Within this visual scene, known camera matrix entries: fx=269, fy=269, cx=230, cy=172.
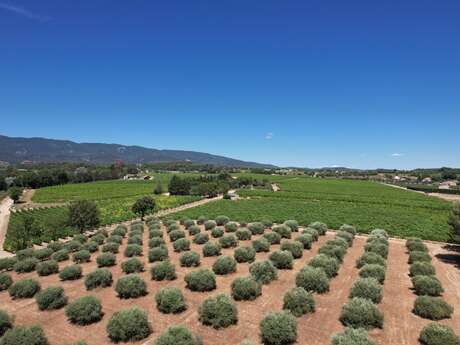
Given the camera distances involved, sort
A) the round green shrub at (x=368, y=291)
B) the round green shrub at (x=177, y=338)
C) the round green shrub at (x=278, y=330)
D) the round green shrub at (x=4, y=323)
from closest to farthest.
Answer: the round green shrub at (x=177, y=338) < the round green shrub at (x=278, y=330) < the round green shrub at (x=4, y=323) < the round green shrub at (x=368, y=291)

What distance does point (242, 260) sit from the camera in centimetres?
2002

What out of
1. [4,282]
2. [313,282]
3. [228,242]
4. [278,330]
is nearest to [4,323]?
[4,282]

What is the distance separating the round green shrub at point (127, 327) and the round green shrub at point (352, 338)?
285 inches

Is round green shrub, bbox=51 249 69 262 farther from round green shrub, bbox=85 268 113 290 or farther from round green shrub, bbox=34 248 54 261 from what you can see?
round green shrub, bbox=85 268 113 290

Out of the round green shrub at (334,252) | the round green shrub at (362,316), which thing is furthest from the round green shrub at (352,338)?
the round green shrub at (334,252)

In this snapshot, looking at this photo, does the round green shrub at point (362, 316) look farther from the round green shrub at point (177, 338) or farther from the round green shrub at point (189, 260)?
the round green shrub at point (189, 260)

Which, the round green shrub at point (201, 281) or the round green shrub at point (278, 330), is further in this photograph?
the round green shrub at point (201, 281)

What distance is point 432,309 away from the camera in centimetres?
1222

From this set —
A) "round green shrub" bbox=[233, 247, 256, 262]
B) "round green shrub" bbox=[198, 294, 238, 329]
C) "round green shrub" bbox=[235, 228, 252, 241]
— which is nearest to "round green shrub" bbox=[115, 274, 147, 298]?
"round green shrub" bbox=[198, 294, 238, 329]

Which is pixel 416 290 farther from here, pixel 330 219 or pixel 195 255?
pixel 330 219

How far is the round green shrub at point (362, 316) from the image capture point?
11.2m

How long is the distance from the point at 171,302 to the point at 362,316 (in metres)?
8.41

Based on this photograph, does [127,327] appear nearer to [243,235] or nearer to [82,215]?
[243,235]

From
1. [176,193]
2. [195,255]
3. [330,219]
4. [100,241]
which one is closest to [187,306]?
[195,255]
